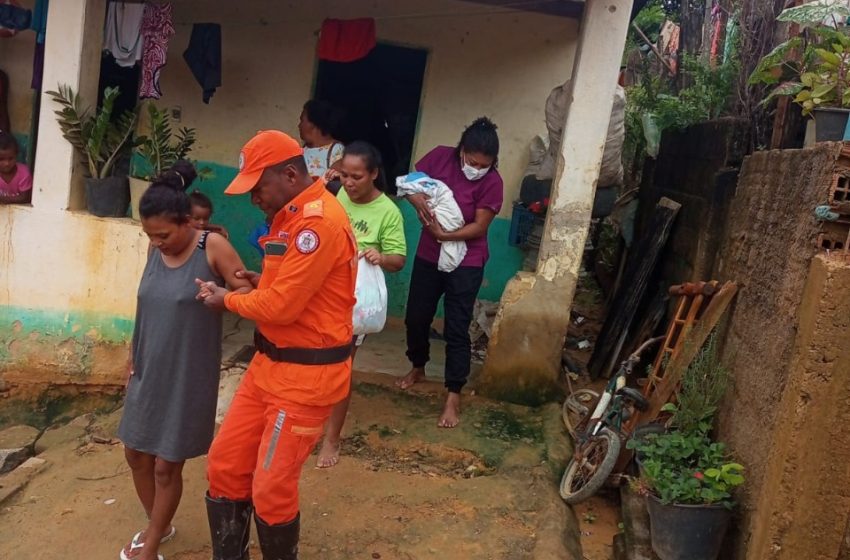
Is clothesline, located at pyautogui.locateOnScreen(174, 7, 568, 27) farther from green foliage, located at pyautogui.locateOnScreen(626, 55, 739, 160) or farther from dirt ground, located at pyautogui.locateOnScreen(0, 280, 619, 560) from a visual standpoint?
dirt ground, located at pyautogui.locateOnScreen(0, 280, 619, 560)

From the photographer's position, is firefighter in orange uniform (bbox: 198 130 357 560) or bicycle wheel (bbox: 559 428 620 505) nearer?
firefighter in orange uniform (bbox: 198 130 357 560)

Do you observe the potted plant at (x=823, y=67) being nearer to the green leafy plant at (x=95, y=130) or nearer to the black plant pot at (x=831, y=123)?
the black plant pot at (x=831, y=123)

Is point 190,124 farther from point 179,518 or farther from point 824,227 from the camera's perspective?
point 824,227

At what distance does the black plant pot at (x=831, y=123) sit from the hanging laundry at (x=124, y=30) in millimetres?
4801

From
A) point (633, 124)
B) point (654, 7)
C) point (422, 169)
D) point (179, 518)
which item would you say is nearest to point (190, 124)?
point (422, 169)

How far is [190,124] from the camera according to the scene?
6.43 meters

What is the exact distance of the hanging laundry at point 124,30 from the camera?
540cm

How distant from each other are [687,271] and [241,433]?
364cm

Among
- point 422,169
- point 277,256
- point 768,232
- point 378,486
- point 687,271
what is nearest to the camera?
point 277,256

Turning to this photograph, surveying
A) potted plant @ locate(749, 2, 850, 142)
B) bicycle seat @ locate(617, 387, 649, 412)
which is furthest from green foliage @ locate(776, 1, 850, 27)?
bicycle seat @ locate(617, 387, 649, 412)

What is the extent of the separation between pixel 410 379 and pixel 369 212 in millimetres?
1540

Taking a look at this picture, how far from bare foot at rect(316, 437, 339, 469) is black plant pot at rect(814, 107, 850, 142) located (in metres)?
3.05

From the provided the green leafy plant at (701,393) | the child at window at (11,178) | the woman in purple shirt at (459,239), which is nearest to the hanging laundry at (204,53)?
the child at window at (11,178)

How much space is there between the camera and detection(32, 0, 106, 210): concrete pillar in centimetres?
468
